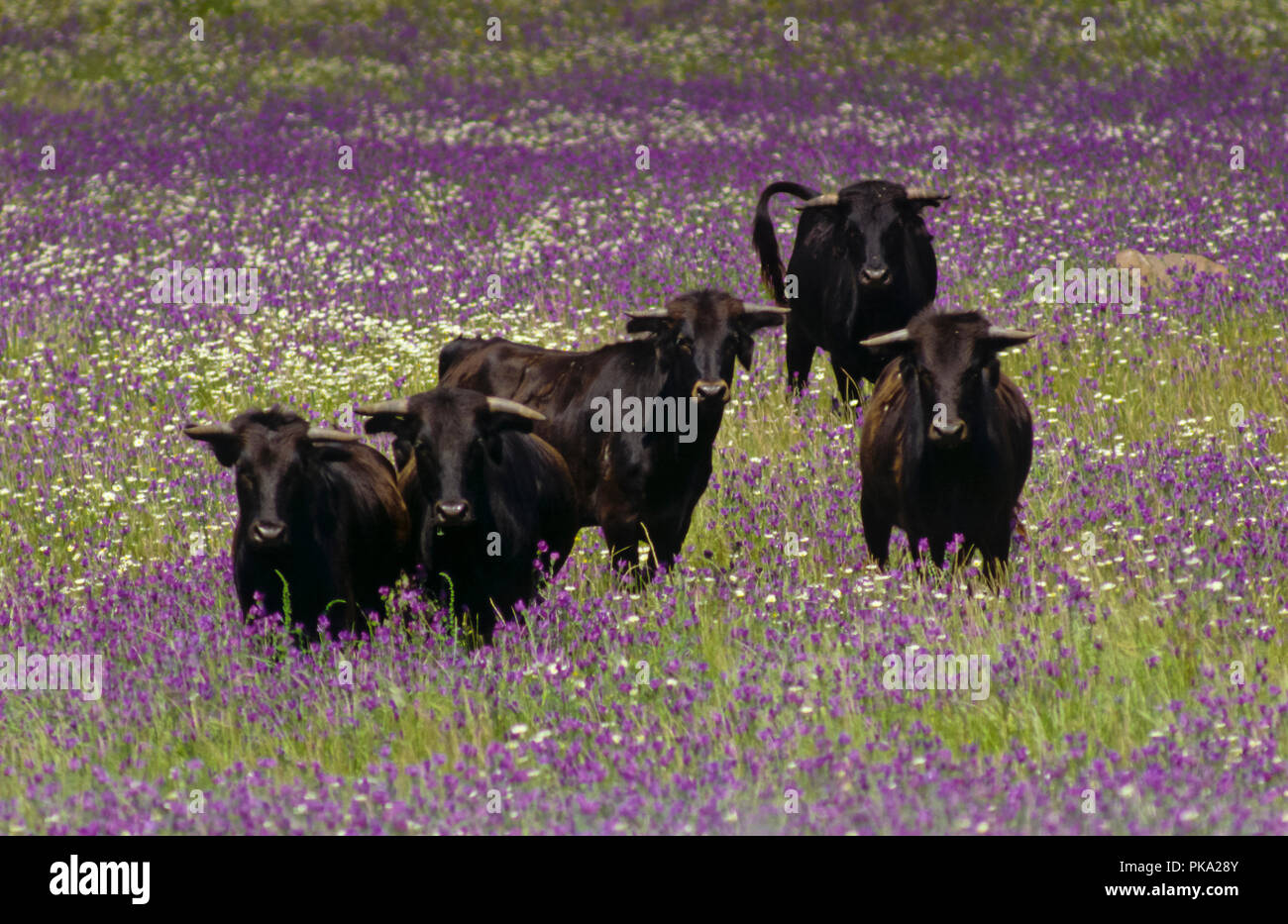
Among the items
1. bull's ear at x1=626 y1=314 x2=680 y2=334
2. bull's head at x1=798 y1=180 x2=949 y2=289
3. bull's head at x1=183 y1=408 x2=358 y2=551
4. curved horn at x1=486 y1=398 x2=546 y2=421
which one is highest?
bull's head at x1=798 y1=180 x2=949 y2=289

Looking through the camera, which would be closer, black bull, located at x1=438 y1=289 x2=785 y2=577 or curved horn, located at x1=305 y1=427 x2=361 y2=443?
curved horn, located at x1=305 y1=427 x2=361 y2=443

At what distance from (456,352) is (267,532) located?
3780 millimetres

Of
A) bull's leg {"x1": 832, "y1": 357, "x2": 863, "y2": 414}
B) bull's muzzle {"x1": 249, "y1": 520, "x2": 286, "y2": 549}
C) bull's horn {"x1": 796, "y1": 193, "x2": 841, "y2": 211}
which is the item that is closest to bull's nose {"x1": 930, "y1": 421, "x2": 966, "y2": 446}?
bull's muzzle {"x1": 249, "y1": 520, "x2": 286, "y2": 549}

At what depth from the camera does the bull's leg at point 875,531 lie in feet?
28.9

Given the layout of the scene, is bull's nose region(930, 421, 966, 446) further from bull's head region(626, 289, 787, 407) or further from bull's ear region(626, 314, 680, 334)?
bull's ear region(626, 314, 680, 334)

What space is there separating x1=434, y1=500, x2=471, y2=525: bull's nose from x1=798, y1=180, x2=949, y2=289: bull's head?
4.99 meters

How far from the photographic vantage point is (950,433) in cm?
796

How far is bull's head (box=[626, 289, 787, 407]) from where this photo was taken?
29.0 feet

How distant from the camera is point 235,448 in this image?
298 inches

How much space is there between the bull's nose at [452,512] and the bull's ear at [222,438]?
0.94 meters

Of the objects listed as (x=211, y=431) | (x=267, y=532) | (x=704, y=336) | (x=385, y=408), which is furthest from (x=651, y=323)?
(x=267, y=532)

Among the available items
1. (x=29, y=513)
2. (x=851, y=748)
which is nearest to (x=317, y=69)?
(x=29, y=513)

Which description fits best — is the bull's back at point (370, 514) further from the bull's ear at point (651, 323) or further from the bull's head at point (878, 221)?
A: the bull's head at point (878, 221)

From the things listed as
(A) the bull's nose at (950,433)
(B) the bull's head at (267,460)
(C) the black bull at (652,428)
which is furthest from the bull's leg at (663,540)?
(B) the bull's head at (267,460)
